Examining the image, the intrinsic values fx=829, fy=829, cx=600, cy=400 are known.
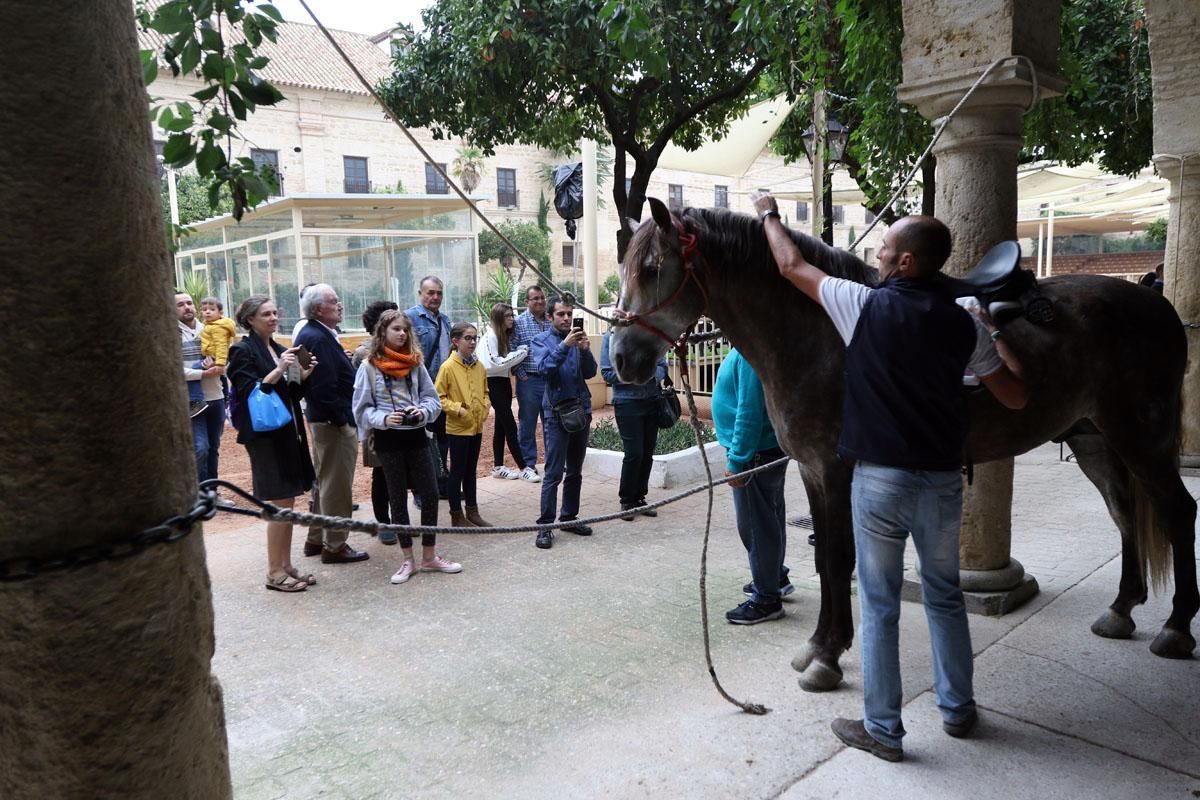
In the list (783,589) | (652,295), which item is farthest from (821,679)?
(652,295)

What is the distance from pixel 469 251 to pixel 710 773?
1552 centimetres

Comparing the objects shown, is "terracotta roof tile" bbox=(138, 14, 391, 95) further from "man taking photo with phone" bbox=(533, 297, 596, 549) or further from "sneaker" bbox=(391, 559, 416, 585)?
"sneaker" bbox=(391, 559, 416, 585)

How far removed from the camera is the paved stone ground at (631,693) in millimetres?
2916

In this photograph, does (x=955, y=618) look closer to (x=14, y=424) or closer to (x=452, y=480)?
(x=14, y=424)

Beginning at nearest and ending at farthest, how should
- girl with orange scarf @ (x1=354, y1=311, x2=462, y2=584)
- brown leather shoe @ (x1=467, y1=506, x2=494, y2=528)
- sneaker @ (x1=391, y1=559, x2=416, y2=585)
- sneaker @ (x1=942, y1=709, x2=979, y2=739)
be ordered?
1. sneaker @ (x1=942, y1=709, x2=979, y2=739)
2. sneaker @ (x1=391, y1=559, x2=416, y2=585)
3. girl with orange scarf @ (x1=354, y1=311, x2=462, y2=584)
4. brown leather shoe @ (x1=467, y1=506, x2=494, y2=528)

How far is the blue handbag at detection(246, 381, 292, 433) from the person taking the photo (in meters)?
5.12

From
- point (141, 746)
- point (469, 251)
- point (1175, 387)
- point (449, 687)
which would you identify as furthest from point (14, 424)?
point (469, 251)

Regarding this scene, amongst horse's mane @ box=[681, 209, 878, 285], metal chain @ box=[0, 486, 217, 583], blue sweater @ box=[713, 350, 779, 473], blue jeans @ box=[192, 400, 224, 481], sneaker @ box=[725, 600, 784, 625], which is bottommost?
sneaker @ box=[725, 600, 784, 625]

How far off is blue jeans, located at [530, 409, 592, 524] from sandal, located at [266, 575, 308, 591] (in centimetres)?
189

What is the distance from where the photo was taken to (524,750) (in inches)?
124

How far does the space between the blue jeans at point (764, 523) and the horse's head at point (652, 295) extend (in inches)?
47.2

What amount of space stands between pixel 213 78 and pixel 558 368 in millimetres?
4077

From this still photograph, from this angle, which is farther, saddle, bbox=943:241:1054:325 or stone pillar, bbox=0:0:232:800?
saddle, bbox=943:241:1054:325

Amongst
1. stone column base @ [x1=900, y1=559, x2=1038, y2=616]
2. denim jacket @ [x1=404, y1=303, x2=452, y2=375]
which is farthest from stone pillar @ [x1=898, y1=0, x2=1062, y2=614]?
denim jacket @ [x1=404, y1=303, x2=452, y2=375]
